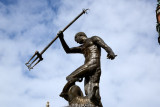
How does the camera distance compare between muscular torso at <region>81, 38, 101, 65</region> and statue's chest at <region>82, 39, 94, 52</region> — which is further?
statue's chest at <region>82, 39, 94, 52</region>

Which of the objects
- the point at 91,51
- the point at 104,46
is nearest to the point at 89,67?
the point at 91,51

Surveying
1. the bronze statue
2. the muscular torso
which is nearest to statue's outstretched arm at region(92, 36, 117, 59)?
the bronze statue

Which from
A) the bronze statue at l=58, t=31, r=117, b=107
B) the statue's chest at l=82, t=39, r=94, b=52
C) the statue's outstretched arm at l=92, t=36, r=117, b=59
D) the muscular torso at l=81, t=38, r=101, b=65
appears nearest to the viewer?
the bronze statue at l=58, t=31, r=117, b=107

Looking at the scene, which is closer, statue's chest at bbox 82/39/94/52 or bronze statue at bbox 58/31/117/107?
bronze statue at bbox 58/31/117/107

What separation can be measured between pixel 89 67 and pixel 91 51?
63cm

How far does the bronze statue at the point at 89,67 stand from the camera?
7.04 m

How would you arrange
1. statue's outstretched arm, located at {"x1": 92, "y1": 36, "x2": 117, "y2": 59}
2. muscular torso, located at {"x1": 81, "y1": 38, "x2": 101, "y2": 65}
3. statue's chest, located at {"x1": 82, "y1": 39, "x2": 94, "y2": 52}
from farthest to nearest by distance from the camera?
statue's chest, located at {"x1": 82, "y1": 39, "x2": 94, "y2": 52}
muscular torso, located at {"x1": 81, "y1": 38, "x2": 101, "y2": 65}
statue's outstretched arm, located at {"x1": 92, "y1": 36, "x2": 117, "y2": 59}

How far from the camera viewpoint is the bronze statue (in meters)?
7.04

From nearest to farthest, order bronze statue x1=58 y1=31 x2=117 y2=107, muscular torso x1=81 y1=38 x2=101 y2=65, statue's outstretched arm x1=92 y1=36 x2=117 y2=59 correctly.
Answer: bronze statue x1=58 y1=31 x2=117 y2=107
statue's outstretched arm x1=92 y1=36 x2=117 y2=59
muscular torso x1=81 y1=38 x2=101 y2=65

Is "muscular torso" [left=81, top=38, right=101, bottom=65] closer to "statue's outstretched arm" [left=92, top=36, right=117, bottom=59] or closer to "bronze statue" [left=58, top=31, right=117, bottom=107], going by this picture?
"bronze statue" [left=58, top=31, right=117, bottom=107]

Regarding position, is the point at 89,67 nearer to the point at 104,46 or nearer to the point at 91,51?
the point at 91,51

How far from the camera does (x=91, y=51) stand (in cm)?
790

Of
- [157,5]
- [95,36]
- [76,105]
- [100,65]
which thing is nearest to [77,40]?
[95,36]

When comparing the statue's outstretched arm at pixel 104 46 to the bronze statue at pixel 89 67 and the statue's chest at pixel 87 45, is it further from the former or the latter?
the statue's chest at pixel 87 45
